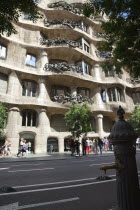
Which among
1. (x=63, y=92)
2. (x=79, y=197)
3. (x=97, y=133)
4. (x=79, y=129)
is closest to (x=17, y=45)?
(x=63, y=92)

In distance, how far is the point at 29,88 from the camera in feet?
78.5

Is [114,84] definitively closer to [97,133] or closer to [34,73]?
[97,133]

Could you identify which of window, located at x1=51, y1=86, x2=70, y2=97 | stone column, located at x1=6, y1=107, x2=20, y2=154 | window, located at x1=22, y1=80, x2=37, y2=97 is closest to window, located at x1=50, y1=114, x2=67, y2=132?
window, located at x1=51, y1=86, x2=70, y2=97

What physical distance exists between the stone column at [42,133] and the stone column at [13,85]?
440 centimetres

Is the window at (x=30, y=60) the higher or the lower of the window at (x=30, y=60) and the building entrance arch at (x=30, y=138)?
the higher

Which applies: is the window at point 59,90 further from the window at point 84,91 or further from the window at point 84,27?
the window at point 84,27

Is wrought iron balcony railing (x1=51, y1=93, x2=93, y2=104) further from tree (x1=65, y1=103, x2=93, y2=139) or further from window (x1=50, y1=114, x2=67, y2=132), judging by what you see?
→ tree (x1=65, y1=103, x2=93, y2=139)

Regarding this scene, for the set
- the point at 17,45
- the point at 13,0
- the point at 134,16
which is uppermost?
the point at 17,45

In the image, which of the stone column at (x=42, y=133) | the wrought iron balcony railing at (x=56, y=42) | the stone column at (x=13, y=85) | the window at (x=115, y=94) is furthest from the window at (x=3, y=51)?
the window at (x=115, y=94)

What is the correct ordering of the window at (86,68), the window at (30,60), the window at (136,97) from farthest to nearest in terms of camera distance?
1. the window at (136,97)
2. the window at (86,68)
3. the window at (30,60)

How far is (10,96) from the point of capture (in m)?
21.2

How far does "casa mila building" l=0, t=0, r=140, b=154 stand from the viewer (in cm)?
2186

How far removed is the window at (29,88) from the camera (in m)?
23.6

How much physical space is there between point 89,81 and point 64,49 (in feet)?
21.8
